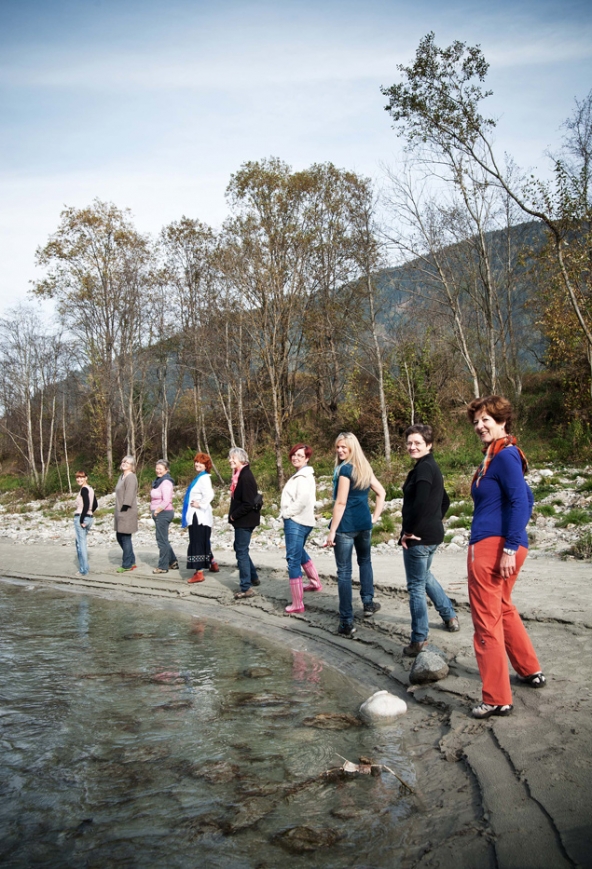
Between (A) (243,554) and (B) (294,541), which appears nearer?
(B) (294,541)

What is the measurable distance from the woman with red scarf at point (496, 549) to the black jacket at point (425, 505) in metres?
1.37

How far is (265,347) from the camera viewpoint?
26250mm

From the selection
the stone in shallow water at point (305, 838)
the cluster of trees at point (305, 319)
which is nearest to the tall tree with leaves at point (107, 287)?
the cluster of trees at point (305, 319)

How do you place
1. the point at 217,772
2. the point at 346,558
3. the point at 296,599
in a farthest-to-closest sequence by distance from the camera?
1. the point at 296,599
2. the point at 346,558
3. the point at 217,772

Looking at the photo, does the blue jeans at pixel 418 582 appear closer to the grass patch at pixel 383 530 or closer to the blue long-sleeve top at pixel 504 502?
the blue long-sleeve top at pixel 504 502

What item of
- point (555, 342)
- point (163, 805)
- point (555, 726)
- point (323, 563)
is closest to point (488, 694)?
point (555, 726)

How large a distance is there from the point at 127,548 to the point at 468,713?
9139 mm

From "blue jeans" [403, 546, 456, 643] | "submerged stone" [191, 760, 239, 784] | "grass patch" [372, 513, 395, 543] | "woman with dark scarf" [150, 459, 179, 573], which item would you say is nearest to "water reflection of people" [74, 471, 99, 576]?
"woman with dark scarf" [150, 459, 179, 573]

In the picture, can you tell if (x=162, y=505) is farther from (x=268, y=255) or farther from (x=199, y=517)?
(x=268, y=255)

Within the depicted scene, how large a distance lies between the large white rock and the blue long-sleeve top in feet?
5.06

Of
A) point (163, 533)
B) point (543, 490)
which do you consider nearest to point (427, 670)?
point (163, 533)

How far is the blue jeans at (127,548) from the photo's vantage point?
12.7 metres

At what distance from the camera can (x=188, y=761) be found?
4586 mm

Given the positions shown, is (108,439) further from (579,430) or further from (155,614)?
(155,614)
